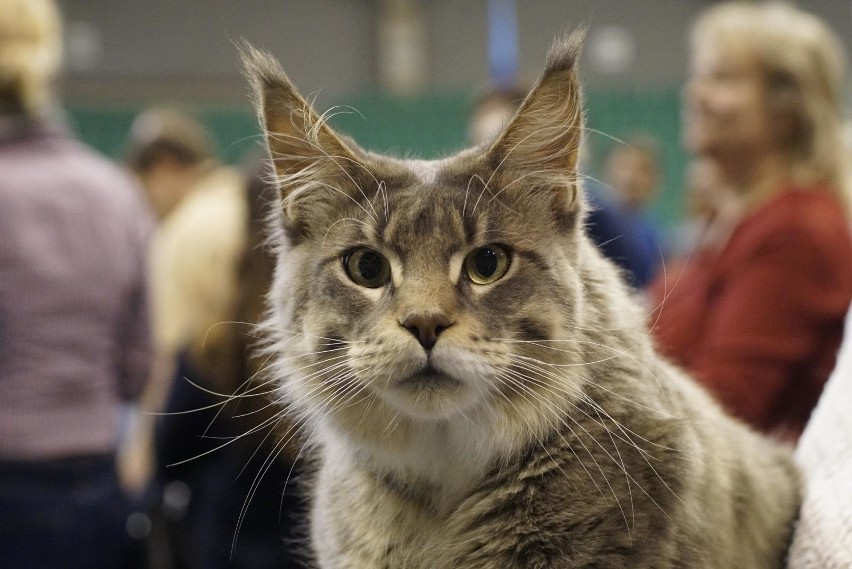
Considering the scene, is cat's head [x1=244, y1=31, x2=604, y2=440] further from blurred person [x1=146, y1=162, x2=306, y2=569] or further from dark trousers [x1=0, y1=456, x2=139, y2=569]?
dark trousers [x1=0, y1=456, x2=139, y2=569]

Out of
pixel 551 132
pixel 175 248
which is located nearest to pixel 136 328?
pixel 175 248

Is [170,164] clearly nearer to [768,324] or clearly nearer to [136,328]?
[136,328]

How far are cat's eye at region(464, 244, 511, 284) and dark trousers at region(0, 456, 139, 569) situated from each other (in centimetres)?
158

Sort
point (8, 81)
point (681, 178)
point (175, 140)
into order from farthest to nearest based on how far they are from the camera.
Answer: point (681, 178), point (175, 140), point (8, 81)

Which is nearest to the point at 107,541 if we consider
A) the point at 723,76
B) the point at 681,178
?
the point at 723,76

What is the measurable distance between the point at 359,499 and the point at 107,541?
1509 millimetres

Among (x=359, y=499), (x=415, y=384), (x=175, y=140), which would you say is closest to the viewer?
(x=415, y=384)

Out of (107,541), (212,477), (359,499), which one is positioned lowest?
(107,541)

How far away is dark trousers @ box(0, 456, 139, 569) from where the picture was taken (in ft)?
7.42

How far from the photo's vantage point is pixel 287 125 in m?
1.25

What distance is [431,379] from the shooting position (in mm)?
1153

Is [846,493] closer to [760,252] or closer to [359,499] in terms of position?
[359,499]

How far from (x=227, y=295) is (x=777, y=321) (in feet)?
4.55

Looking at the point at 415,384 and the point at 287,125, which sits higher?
the point at 287,125
